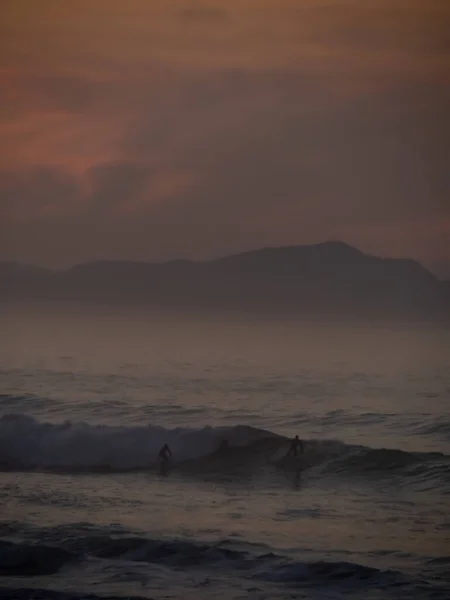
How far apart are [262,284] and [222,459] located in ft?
4.73

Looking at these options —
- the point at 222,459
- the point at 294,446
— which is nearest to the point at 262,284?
the point at 294,446

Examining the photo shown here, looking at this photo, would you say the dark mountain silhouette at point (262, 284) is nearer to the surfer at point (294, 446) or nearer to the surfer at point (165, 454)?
the surfer at point (294, 446)

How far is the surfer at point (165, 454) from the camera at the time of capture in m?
6.30

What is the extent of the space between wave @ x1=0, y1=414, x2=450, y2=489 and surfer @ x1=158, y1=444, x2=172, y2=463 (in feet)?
0.16

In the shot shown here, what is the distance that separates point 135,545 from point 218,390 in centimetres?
235

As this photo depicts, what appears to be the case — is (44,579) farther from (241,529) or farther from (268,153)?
(268,153)

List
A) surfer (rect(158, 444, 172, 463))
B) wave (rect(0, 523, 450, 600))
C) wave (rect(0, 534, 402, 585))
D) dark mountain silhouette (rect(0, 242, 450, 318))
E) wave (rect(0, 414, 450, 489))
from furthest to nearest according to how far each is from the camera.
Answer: surfer (rect(158, 444, 172, 463))
wave (rect(0, 414, 450, 489))
dark mountain silhouette (rect(0, 242, 450, 318))
wave (rect(0, 534, 402, 585))
wave (rect(0, 523, 450, 600))

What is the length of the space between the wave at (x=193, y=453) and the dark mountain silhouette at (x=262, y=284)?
1068 mm

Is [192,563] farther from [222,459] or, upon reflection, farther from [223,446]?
[223,446]

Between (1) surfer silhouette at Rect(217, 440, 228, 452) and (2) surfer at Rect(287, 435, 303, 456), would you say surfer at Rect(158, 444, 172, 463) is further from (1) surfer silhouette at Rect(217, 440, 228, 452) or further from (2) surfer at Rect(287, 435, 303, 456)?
(2) surfer at Rect(287, 435, 303, 456)

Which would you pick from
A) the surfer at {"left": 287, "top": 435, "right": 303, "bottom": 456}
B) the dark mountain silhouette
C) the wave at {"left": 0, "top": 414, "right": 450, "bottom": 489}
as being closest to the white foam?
the wave at {"left": 0, "top": 414, "right": 450, "bottom": 489}

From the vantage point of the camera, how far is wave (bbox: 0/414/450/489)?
6020 mm

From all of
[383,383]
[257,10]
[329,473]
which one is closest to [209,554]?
[329,473]

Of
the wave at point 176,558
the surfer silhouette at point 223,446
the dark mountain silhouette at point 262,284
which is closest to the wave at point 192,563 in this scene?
the wave at point 176,558
